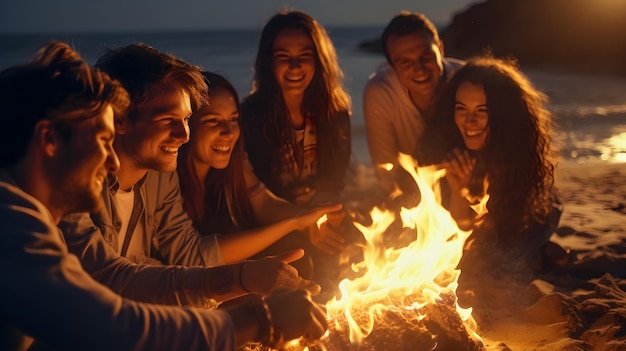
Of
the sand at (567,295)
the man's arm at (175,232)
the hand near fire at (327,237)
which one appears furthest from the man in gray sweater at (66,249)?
the hand near fire at (327,237)

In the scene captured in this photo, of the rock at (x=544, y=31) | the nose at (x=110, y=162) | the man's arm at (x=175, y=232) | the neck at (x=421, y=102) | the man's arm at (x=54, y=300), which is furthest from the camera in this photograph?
the rock at (x=544, y=31)

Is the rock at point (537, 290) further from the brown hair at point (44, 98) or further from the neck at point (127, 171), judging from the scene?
the brown hair at point (44, 98)

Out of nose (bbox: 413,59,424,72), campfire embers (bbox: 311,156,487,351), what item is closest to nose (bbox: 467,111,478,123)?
nose (bbox: 413,59,424,72)

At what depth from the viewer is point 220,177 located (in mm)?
4812

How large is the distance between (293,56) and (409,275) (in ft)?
8.57

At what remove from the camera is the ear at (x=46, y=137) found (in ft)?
7.66

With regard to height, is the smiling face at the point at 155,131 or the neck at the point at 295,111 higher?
the smiling face at the point at 155,131

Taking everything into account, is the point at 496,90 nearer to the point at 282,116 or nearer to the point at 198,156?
the point at 282,116

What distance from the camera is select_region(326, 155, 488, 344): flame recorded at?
3.44 metres

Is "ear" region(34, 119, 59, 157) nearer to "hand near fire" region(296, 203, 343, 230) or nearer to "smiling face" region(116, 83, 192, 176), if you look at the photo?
"smiling face" region(116, 83, 192, 176)

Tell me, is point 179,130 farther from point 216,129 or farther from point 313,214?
point 313,214

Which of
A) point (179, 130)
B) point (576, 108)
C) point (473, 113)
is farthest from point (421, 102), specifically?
point (576, 108)

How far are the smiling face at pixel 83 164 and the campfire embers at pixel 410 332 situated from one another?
1.42 metres

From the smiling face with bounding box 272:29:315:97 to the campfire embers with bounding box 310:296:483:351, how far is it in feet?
9.10
